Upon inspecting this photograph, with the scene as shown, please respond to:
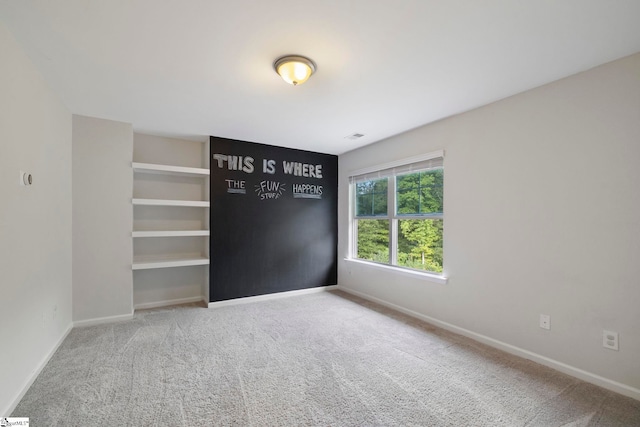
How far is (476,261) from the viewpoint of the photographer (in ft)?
10.1

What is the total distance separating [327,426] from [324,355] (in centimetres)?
91

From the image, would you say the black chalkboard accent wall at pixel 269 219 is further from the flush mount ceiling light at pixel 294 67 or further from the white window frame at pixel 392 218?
the flush mount ceiling light at pixel 294 67

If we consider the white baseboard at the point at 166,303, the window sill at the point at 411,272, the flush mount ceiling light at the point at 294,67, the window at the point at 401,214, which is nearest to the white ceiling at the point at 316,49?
the flush mount ceiling light at the point at 294,67

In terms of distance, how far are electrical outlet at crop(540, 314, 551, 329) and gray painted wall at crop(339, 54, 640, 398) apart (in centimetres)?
3

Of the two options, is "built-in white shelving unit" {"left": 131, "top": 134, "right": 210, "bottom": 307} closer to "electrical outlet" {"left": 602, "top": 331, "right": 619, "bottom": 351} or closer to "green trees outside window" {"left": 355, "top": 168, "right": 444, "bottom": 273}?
"green trees outside window" {"left": 355, "top": 168, "right": 444, "bottom": 273}

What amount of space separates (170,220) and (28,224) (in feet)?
6.82

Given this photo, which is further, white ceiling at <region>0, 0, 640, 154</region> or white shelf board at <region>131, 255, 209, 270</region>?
white shelf board at <region>131, 255, 209, 270</region>

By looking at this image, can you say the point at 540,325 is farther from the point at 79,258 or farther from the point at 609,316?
the point at 79,258

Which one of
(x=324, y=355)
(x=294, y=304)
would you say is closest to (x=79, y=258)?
(x=294, y=304)

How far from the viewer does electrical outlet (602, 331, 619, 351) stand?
2.13m

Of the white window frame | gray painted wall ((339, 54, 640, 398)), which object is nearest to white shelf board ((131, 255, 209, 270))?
the white window frame

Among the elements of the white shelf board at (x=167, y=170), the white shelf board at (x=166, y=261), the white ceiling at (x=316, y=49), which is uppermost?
the white ceiling at (x=316, y=49)

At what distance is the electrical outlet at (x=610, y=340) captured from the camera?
2133mm

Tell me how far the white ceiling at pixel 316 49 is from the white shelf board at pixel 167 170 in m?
0.78
